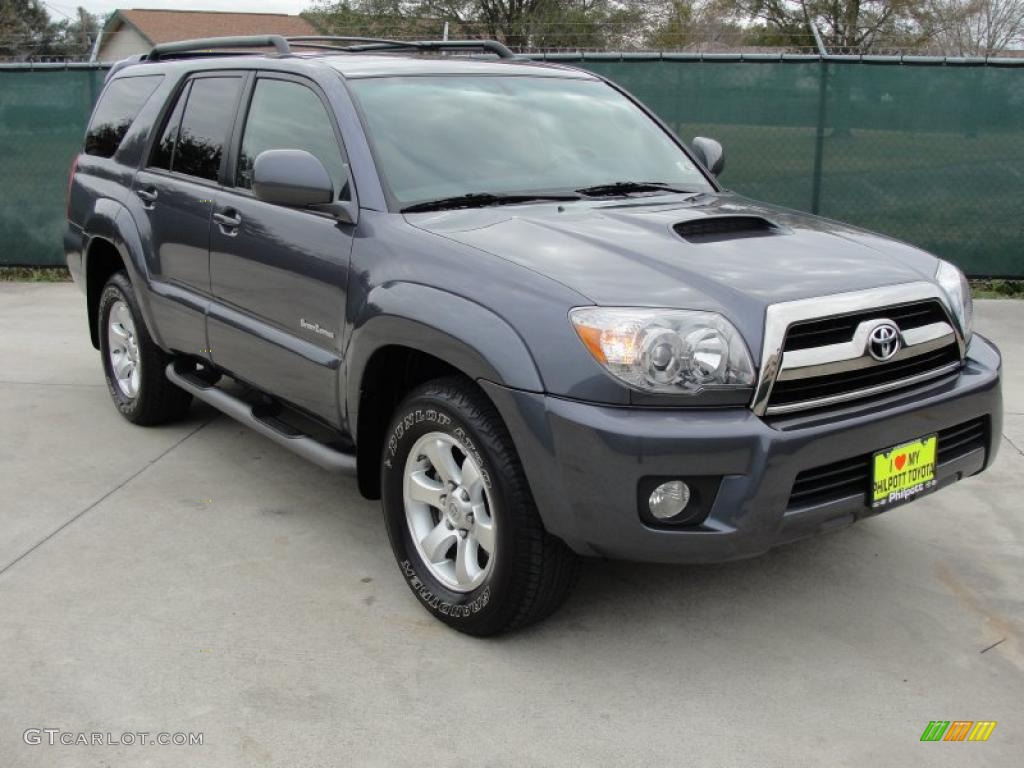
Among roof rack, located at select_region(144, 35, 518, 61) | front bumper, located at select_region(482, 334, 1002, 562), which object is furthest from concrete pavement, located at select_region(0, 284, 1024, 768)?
roof rack, located at select_region(144, 35, 518, 61)

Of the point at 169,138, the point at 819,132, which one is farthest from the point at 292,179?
the point at 819,132

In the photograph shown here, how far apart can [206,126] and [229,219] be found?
2.19 ft

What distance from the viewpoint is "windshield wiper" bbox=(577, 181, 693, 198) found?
4.07m

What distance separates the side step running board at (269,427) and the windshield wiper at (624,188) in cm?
135

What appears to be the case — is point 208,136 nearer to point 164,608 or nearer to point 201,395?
point 201,395

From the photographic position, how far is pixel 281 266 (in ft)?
13.4

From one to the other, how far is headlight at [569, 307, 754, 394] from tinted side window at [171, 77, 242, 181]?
2.37 metres

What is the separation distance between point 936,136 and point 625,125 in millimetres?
5491

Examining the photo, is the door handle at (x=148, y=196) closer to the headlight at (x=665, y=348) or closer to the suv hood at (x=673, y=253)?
the suv hood at (x=673, y=253)

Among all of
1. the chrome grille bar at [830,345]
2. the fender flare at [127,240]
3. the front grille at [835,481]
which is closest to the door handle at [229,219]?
the fender flare at [127,240]

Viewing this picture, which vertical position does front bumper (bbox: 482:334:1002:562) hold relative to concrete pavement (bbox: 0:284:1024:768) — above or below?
above

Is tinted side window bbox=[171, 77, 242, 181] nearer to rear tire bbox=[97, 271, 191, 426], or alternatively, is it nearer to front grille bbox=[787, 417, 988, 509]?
rear tire bbox=[97, 271, 191, 426]

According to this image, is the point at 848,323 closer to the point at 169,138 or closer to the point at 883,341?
the point at 883,341

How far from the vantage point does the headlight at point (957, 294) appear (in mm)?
3525
